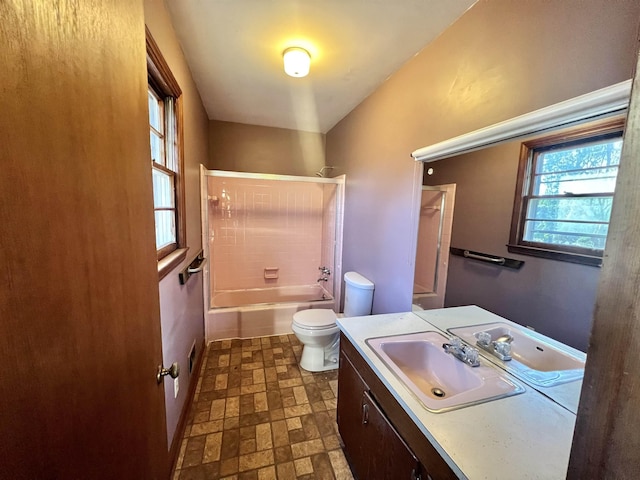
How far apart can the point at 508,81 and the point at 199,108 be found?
2353 millimetres

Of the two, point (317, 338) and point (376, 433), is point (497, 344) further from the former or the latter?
point (317, 338)

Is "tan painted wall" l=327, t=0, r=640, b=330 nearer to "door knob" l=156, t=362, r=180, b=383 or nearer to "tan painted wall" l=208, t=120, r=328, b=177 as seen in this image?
"tan painted wall" l=208, t=120, r=328, b=177

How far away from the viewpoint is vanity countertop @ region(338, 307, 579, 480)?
666 mm

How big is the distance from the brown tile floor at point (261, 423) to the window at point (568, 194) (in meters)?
1.54

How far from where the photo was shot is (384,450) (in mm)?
1019

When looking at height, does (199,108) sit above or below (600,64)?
above

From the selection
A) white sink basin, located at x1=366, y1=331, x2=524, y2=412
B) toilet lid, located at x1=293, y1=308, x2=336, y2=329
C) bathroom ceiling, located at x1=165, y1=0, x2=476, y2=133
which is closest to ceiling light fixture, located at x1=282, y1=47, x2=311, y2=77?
bathroom ceiling, located at x1=165, y1=0, x2=476, y2=133

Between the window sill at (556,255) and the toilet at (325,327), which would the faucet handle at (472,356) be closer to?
the window sill at (556,255)

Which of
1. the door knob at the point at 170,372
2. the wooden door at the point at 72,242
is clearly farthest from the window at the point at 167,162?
the wooden door at the point at 72,242

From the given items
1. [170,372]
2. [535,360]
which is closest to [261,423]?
[170,372]

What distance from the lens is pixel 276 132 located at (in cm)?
321

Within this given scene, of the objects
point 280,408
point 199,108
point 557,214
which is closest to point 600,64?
point 557,214

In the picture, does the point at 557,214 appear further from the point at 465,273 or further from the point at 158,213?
the point at 158,213

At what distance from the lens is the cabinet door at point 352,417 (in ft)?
3.97
